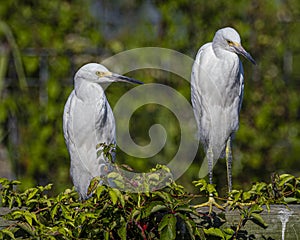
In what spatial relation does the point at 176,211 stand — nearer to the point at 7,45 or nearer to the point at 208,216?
the point at 208,216

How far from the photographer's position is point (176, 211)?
173 centimetres

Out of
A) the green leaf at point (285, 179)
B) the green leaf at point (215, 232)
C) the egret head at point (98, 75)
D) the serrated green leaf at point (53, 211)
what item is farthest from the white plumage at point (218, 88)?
the serrated green leaf at point (53, 211)

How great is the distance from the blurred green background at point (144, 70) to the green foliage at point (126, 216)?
2.50 m

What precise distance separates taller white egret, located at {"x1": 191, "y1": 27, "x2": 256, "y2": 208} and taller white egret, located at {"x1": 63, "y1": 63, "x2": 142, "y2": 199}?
0.32 m

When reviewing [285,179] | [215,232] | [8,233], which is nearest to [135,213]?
[215,232]

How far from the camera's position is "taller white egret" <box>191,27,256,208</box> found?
8.21ft

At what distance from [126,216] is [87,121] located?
86 cm

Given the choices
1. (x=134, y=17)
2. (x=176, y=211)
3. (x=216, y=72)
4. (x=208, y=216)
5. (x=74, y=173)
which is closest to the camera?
(x=176, y=211)

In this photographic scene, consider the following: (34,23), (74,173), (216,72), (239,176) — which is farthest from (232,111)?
(34,23)

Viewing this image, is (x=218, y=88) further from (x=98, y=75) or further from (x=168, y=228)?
(x=168, y=228)

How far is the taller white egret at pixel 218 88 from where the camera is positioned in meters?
2.50

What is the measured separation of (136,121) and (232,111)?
1897mm

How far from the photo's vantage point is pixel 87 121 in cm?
259

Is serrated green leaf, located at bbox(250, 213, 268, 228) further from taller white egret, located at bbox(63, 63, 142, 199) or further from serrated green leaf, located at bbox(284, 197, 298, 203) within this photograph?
taller white egret, located at bbox(63, 63, 142, 199)
